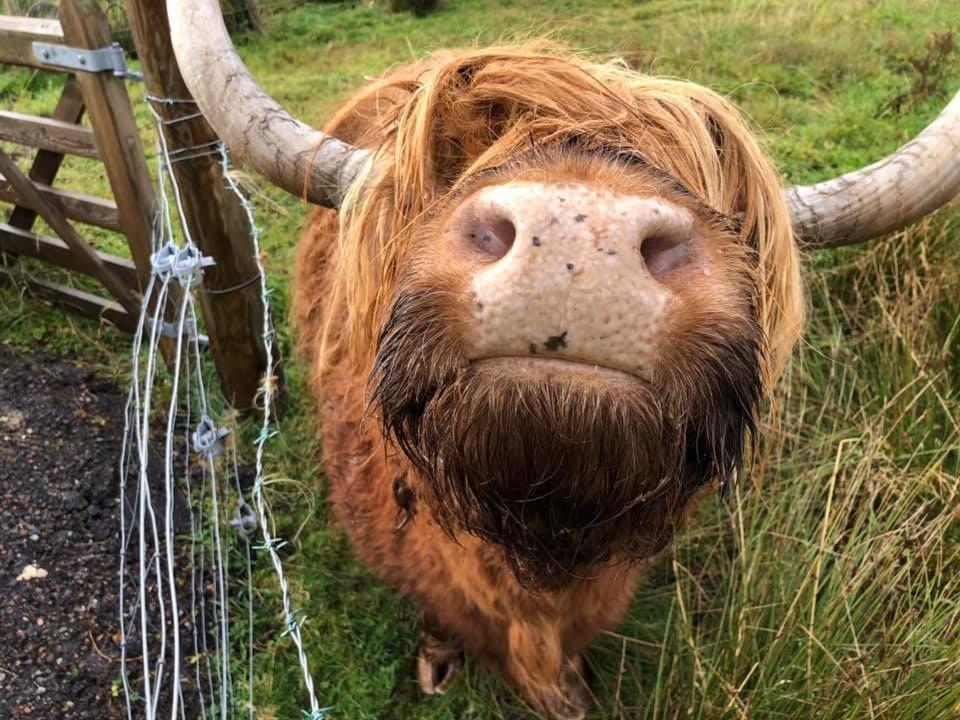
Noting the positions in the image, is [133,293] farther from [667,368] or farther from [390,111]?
[667,368]

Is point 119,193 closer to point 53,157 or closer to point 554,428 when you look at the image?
point 53,157

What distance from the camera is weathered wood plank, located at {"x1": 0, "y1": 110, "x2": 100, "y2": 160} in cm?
313

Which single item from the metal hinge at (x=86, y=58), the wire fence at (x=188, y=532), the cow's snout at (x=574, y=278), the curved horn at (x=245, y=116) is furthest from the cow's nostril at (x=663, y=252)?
the metal hinge at (x=86, y=58)

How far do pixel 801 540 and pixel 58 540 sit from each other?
8.98 ft

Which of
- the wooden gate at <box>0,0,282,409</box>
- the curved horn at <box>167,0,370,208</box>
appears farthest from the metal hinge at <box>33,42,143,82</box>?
the curved horn at <box>167,0,370,208</box>

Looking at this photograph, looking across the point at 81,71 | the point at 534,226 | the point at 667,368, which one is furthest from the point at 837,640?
the point at 81,71

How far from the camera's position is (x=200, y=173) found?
8.69 ft

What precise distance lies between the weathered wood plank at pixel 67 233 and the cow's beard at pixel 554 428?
2.79 meters

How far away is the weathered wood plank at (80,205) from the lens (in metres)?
3.39

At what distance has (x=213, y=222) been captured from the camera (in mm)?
2795

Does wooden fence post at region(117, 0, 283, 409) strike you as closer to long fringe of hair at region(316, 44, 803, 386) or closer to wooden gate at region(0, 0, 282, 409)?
wooden gate at region(0, 0, 282, 409)

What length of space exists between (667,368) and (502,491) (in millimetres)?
377

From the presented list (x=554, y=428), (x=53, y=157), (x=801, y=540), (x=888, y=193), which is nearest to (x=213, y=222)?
(x=53, y=157)

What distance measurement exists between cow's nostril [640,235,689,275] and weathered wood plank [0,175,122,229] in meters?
2.83
